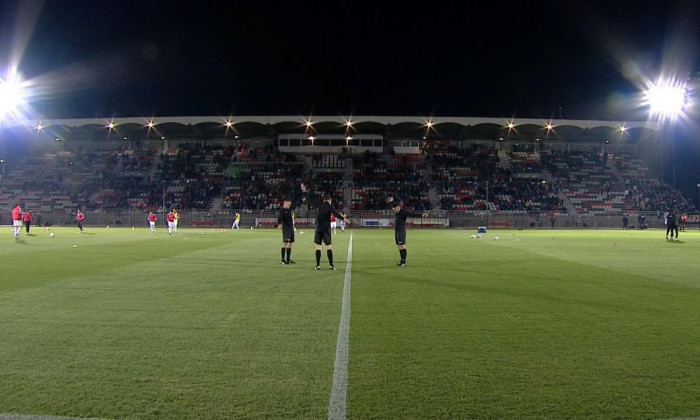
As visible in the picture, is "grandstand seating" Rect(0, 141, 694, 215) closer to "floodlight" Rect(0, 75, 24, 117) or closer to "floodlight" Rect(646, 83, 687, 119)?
"floodlight" Rect(646, 83, 687, 119)

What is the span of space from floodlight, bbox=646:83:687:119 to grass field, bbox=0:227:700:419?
44.4 meters

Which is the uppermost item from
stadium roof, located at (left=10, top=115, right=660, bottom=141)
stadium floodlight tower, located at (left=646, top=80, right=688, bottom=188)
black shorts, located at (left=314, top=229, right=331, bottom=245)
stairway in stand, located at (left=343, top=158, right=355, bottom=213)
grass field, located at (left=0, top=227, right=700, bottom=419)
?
stadium floodlight tower, located at (left=646, top=80, right=688, bottom=188)

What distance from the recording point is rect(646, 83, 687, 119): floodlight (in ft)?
152

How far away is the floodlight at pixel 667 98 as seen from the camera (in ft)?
152

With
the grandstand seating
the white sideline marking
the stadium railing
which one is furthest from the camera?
the grandstand seating

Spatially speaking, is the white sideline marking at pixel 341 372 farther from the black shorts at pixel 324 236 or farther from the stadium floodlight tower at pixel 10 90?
the stadium floodlight tower at pixel 10 90

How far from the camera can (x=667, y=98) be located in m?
47.8

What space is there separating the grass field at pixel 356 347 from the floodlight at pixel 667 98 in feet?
146

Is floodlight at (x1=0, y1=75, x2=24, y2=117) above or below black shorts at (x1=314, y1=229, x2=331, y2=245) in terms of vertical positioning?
above

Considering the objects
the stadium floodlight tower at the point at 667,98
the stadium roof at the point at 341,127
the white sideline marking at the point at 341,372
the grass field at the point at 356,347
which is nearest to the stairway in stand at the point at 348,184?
the stadium roof at the point at 341,127

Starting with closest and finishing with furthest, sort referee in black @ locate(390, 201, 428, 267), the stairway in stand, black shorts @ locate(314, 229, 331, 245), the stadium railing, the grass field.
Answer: the grass field
black shorts @ locate(314, 229, 331, 245)
referee in black @ locate(390, 201, 428, 267)
the stadium railing
the stairway in stand

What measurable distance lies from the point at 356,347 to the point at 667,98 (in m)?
54.5

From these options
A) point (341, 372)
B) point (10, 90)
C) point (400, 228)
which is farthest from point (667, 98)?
point (10, 90)

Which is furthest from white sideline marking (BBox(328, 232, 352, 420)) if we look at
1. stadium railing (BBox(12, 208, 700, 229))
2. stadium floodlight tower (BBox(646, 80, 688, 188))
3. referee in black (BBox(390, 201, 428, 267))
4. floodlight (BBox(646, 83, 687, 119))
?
floodlight (BBox(646, 83, 687, 119))
